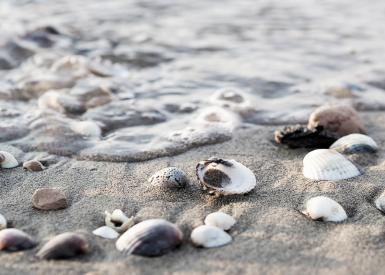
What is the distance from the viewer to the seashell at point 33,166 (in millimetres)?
2984

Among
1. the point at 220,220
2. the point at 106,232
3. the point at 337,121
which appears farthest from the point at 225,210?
the point at 337,121

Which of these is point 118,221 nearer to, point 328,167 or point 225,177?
point 225,177

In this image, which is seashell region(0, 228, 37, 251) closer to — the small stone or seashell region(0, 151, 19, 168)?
the small stone

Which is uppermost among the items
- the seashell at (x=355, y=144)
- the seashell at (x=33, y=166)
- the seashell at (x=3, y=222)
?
the seashell at (x=355, y=144)

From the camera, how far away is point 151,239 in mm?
2188

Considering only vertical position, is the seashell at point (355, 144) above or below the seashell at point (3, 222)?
above

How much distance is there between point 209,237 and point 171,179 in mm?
570

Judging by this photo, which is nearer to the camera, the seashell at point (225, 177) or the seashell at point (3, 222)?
the seashell at point (3, 222)

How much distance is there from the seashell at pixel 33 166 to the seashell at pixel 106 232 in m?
0.80

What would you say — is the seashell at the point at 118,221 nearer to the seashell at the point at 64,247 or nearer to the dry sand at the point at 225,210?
the dry sand at the point at 225,210

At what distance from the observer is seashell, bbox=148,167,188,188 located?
2.75 metres

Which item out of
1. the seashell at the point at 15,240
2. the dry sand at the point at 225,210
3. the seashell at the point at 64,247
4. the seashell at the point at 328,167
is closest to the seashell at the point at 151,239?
the dry sand at the point at 225,210

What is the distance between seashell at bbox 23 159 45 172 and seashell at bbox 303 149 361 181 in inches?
55.9

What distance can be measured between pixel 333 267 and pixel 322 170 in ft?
2.74
